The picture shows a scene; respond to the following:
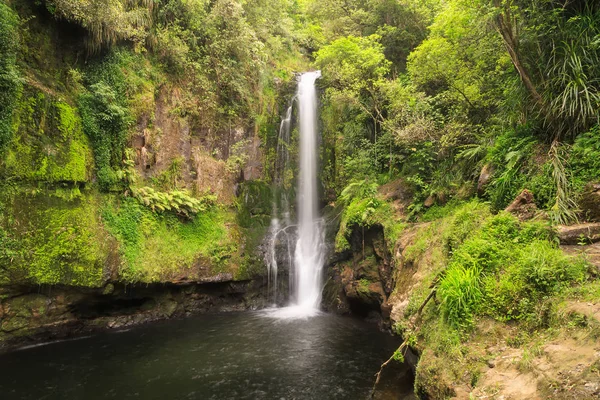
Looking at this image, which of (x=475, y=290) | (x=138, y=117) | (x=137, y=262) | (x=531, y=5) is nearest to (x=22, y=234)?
(x=137, y=262)

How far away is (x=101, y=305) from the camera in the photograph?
40.9 ft

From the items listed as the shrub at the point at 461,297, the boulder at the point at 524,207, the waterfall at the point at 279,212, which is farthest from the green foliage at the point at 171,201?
the boulder at the point at 524,207

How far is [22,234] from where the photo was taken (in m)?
10.2

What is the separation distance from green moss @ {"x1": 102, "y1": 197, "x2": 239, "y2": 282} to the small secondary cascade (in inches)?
93.5

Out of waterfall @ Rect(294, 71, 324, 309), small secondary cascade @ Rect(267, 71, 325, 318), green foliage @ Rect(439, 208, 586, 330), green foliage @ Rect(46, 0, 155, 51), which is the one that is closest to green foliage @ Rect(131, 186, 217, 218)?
small secondary cascade @ Rect(267, 71, 325, 318)

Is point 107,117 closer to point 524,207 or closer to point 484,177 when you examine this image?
point 484,177

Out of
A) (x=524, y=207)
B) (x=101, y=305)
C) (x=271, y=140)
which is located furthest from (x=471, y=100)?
(x=101, y=305)

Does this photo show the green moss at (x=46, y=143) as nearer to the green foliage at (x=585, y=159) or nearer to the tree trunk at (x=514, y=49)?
the tree trunk at (x=514, y=49)

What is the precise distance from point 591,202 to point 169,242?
12.9 metres

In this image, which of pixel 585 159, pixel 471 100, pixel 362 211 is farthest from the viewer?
pixel 362 211

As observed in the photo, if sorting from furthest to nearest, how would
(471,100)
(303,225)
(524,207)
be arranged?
(303,225), (471,100), (524,207)

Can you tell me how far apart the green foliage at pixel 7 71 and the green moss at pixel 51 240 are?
5.89 ft

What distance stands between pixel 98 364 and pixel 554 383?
10.1 meters

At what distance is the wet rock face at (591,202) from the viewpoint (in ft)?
18.7
